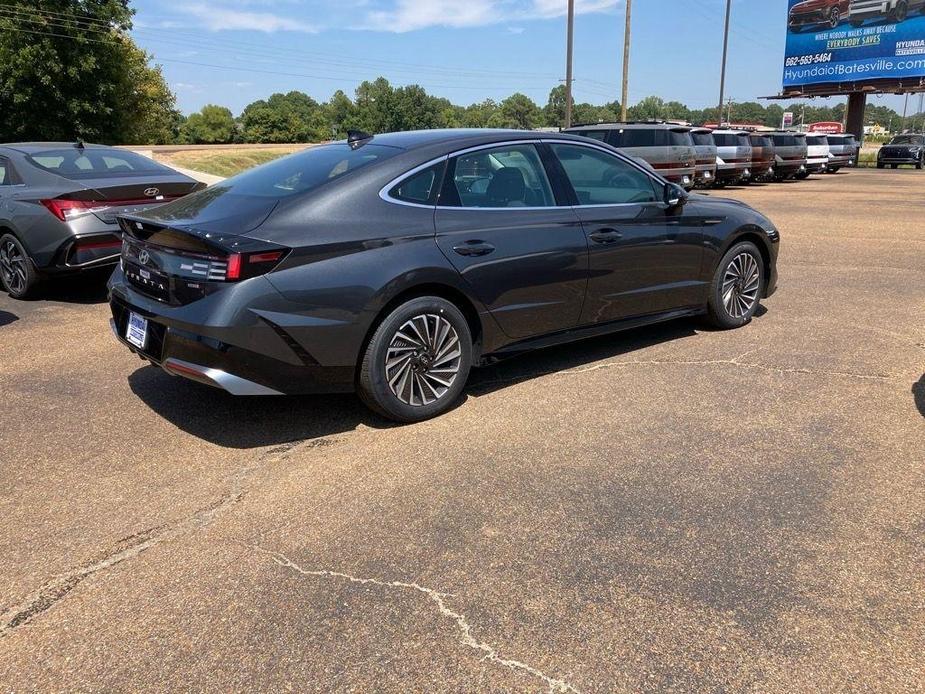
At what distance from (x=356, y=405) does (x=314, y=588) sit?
77.8 inches

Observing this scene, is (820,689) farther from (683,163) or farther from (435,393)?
(683,163)

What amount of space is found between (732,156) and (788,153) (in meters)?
5.99

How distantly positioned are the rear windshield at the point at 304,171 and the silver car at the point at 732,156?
2004cm

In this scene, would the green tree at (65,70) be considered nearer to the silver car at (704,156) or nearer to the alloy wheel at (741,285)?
the silver car at (704,156)

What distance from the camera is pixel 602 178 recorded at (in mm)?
5230

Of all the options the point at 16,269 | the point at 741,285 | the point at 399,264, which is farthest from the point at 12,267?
the point at 741,285

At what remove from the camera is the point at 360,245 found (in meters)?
3.91

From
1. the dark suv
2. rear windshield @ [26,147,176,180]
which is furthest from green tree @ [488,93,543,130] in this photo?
rear windshield @ [26,147,176,180]

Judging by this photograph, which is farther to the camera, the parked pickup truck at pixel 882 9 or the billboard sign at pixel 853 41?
the billboard sign at pixel 853 41

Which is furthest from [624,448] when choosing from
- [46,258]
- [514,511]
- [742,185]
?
[742,185]

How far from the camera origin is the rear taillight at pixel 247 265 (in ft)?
11.9

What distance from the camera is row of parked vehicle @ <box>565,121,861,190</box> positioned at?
61.6 feet

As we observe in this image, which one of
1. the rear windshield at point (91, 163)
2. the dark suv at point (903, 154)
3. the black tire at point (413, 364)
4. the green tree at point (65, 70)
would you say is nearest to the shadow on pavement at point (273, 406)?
the black tire at point (413, 364)

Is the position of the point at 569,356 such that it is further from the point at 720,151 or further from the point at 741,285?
the point at 720,151
